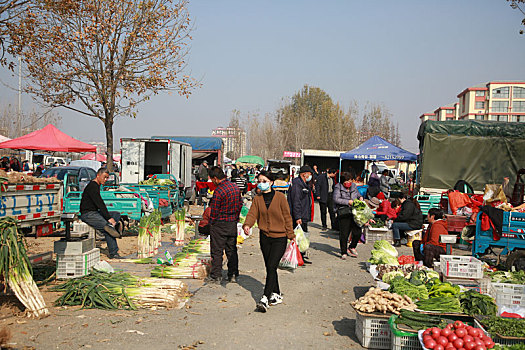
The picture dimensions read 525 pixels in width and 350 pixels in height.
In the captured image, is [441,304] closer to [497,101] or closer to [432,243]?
[432,243]

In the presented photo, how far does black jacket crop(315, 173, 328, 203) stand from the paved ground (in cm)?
796

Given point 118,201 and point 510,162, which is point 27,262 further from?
point 510,162

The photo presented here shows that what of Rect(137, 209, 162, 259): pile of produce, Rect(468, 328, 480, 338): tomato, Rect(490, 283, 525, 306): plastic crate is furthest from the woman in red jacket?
Rect(137, 209, 162, 259): pile of produce

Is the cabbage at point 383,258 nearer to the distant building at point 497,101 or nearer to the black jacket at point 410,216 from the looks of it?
the black jacket at point 410,216

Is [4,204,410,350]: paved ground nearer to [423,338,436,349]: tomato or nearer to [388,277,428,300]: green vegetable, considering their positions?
[388,277,428,300]: green vegetable

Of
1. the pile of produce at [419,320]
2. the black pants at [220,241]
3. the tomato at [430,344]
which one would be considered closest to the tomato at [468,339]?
the tomato at [430,344]

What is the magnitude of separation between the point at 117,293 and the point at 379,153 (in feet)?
58.3

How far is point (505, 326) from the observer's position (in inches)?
199

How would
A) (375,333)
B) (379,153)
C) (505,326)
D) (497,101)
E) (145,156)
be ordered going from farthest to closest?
(497,101) < (379,153) < (145,156) < (375,333) < (505,326)

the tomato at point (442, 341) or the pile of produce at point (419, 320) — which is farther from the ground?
the tomato at point (442, 341)

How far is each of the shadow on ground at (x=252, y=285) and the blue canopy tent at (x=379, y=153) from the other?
48.0 feet

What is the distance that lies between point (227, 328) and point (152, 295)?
139 cm

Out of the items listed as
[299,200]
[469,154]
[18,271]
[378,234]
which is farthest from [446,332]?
[469,154]

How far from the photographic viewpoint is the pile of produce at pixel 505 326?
16.2ft
